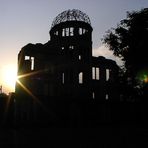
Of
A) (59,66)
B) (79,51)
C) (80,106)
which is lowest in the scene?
(80,106)

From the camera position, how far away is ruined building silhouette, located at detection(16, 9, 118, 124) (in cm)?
2929

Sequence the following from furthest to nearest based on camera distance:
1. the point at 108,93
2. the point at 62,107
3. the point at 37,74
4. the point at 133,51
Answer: the point at 108,93
the point at 37,74
the point at 62,107
the point at 133,51

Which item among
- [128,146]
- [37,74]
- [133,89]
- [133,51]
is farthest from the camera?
[37,74]

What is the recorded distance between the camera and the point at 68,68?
3359cm

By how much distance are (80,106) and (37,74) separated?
704cm

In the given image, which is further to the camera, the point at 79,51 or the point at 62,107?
the point at 79,51

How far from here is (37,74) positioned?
31156 mm

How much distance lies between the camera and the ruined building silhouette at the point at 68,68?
96.1 feet

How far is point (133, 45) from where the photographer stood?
24.5m

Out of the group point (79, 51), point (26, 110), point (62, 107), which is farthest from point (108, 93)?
point (26, 110)

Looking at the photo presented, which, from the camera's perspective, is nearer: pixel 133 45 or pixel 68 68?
pixel 133 45

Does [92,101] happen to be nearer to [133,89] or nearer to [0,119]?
[133,89]

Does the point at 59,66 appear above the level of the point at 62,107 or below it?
above

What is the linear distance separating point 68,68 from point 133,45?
1099 cm
